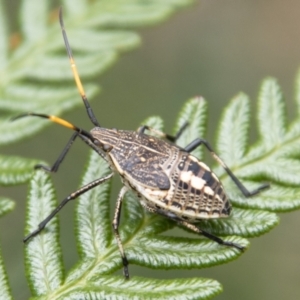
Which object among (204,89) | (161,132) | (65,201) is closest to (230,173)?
(161,132)

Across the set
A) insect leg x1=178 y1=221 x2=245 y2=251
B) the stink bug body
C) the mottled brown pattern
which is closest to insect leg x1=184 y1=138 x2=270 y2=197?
the stink bug body

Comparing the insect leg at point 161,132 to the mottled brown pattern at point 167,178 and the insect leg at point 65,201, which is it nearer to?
Answer: the mottled brown pattern at point 167,178

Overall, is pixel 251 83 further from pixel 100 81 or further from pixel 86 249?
pixel 86 249

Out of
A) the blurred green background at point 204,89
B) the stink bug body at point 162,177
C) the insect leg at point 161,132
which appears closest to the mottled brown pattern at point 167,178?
the stink bug body at point 162,177

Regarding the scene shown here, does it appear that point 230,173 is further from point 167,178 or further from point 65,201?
point 65,201

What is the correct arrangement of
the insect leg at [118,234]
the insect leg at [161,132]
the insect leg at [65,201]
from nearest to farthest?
the insect leg at [118,234] < the insect leg at [65,201] < the insect leg at [161,132]
